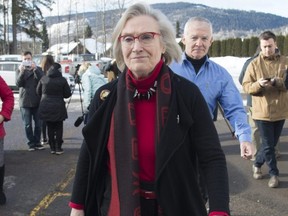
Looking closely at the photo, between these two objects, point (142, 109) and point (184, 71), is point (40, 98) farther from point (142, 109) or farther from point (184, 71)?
point (142, 109)

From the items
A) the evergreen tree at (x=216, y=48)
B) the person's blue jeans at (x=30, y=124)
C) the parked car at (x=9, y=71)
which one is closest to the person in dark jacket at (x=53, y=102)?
the person's blue jeans at (x=30, y=124)

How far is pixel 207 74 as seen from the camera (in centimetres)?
333

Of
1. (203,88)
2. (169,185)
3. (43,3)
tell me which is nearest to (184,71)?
(203,88)

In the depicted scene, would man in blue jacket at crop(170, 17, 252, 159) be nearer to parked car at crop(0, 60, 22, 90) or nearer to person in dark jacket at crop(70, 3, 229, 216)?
person in dark jacket at crop(70, 3, 229, 216)

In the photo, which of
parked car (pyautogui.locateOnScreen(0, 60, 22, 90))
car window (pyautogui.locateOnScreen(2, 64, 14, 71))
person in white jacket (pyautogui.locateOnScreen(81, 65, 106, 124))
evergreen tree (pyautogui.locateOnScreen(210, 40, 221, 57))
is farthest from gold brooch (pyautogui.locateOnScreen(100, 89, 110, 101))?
evergreen tree (pyautogui.locateOnScreen(210, 40, 221, 57))

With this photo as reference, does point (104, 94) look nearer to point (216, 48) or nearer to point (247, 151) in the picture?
point (247, 151)

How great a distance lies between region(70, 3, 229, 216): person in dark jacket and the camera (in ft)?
6.84

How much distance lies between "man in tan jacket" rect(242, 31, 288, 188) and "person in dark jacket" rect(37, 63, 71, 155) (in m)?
3.59

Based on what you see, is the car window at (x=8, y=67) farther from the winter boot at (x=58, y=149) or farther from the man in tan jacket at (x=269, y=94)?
the man in tan jacket at (x=269, y=94)

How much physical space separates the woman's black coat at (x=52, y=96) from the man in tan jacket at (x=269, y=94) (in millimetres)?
3584

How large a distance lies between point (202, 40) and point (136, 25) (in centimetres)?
124

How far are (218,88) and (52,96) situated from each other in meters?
5.07

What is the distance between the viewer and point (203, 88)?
331 cm

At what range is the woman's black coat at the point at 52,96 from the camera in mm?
7785
